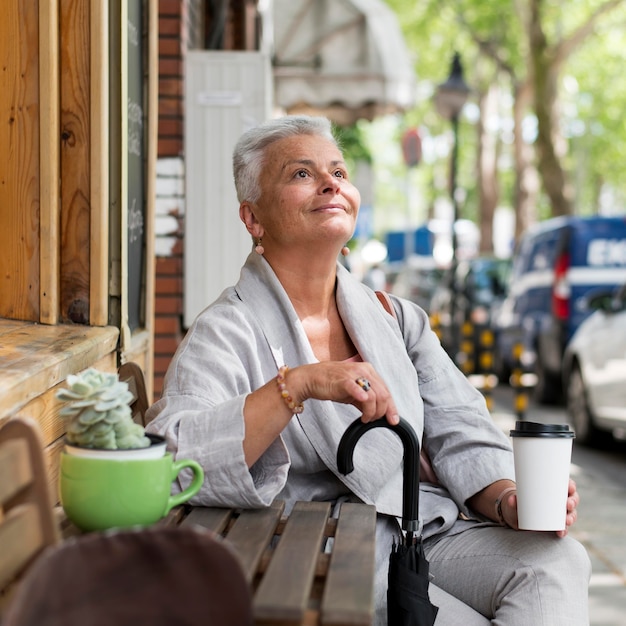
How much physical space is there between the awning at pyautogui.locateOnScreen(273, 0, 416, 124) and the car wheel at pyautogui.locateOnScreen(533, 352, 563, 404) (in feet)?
12.9

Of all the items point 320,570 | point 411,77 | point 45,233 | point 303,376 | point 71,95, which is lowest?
point 320,570

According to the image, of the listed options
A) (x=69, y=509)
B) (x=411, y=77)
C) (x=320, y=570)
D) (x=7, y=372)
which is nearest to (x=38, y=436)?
(x=69, y=509)

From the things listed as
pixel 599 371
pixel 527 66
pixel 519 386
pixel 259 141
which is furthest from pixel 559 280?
pixel 527 66

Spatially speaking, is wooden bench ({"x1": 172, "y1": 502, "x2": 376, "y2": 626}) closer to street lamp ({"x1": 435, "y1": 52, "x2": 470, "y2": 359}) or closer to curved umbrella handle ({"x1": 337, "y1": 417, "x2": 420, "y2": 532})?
curved umbrella handle ({"x1": 337, "y1": 417, "x2": 420, "y2": 532})

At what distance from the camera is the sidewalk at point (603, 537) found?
16.5ft

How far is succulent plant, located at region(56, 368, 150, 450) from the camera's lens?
1915 mm

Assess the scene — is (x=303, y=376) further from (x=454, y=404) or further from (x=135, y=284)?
(x=135, y=284)

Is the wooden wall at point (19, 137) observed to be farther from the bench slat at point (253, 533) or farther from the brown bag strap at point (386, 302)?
the bench slat at point (253, 533)

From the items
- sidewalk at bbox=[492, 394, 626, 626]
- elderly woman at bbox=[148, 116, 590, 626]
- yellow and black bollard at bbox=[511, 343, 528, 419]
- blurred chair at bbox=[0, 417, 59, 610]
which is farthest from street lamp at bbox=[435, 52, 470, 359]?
blurred chair at bbox=[0, 417, 59, 610]

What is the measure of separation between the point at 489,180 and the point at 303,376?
28738 millimetres

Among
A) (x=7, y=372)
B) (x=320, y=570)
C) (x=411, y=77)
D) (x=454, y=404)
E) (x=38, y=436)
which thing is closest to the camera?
(x=38, y=436)

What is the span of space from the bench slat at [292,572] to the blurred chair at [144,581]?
107 millimetres

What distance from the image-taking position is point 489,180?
3041 cm

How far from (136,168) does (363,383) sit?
7.22 ft
